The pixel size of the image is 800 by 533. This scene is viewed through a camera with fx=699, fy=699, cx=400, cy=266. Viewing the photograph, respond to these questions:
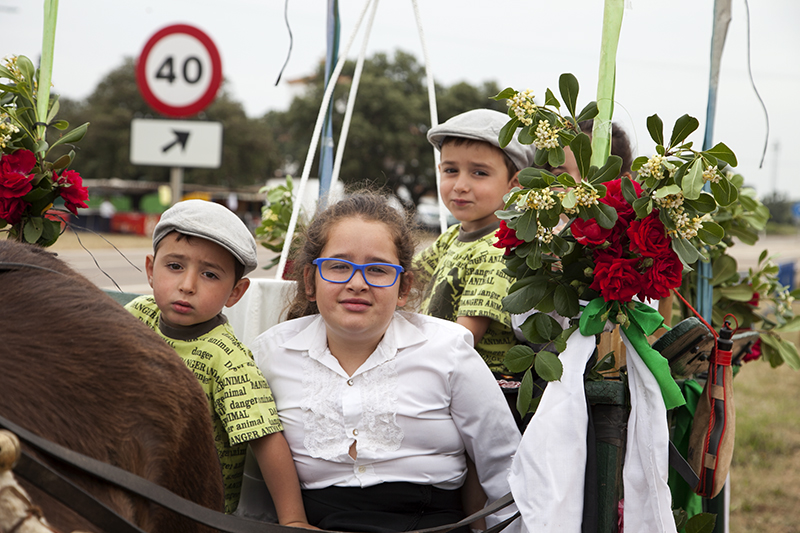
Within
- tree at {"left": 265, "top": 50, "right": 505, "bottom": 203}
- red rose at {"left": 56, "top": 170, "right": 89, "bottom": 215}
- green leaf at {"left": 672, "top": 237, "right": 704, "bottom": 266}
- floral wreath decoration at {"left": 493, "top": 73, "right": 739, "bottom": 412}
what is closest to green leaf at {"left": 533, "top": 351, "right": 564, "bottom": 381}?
floral wreath decoration at {"left": 493, "top": 73, "right": 739, "bottom": 412}

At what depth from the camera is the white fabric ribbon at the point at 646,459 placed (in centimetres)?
160

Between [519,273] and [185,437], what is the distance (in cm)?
85

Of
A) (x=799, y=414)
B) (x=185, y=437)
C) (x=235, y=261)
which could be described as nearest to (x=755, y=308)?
(x=235, y=261)

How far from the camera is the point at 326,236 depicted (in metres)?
1.95

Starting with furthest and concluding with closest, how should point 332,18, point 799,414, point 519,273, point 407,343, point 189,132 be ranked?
point 799,414, point 189,132, point 332,18, point 407,343, point 519,273

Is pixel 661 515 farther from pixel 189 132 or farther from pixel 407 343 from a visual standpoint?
pixel 189 132

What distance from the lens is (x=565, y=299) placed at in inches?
65.4

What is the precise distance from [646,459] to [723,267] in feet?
5.09

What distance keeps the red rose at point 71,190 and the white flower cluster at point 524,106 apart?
4.94 ft

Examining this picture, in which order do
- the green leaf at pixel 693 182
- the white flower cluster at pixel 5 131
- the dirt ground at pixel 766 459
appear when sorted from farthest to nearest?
1. the dirt ground at pixel 766 459
2. the white flower cluster at pixel 5 131
3. the green leaf at pixel 693 182

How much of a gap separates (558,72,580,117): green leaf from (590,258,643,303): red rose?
38cm

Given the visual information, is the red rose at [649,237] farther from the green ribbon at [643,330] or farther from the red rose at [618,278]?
the green ribbon at [643,330]

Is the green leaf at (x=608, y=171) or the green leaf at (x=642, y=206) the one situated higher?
the green leaf at (x=608, y=171)

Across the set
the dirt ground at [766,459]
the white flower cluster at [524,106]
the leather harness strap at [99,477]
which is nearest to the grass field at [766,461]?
the dirt ground at [766,459]
